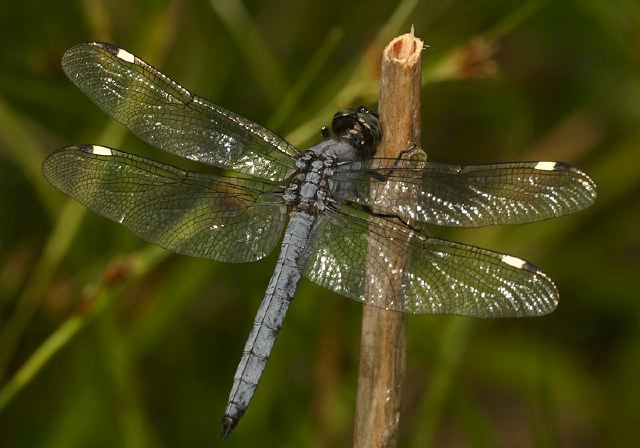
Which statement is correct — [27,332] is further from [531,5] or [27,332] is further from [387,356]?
[531,5]

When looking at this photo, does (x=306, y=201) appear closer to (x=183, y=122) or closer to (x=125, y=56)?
(x=183, y=122)

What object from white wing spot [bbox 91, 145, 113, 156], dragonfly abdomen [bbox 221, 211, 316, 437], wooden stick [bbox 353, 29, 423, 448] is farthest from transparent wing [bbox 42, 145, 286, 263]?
wooden stick [bbox 353, 29, 423, 448]

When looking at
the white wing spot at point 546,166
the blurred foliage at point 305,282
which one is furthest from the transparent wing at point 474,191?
the blurred foliage at point 305,282

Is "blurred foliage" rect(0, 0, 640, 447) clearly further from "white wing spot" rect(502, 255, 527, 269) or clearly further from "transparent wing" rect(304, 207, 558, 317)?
"white wing spot" rect(502, 255, 527, 269)

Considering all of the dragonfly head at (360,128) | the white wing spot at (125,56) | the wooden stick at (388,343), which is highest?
the white wing spot at (125,56)

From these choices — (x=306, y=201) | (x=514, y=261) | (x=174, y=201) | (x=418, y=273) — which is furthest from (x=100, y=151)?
(x=514, y=261)

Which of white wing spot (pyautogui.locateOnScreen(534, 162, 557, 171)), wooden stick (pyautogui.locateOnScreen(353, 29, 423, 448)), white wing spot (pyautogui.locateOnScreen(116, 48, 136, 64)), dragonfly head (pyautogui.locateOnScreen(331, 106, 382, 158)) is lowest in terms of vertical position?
wooden stick (pyautogui.locateOnScreen(353, 29, 423, 448))

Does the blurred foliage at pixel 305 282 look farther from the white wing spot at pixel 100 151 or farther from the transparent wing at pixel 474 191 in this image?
the transparent wing at pixel 474 191
